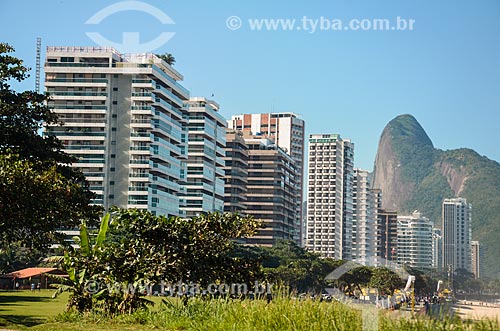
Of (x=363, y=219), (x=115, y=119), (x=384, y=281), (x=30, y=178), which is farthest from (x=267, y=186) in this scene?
(x=30, y=178)

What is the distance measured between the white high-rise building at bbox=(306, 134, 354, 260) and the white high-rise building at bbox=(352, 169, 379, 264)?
5322mm

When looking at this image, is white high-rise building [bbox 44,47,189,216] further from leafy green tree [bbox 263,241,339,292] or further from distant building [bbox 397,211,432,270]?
distant building [bbox 397,211,432,270]

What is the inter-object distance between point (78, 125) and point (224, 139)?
85.8 ft

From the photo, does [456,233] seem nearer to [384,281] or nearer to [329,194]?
[329,194]

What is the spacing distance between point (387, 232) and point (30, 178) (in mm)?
178476

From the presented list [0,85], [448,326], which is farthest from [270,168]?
[448,326]

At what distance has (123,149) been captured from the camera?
287 feet

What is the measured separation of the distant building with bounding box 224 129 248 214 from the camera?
384ft

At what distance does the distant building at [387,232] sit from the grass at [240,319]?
579 ft

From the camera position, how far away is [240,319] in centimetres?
1318

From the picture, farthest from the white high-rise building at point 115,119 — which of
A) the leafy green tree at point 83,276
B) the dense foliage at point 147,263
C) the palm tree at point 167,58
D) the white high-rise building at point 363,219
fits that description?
the white high-rise building at point 363,219

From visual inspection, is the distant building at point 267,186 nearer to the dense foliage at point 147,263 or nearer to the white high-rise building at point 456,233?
the white high-rise building at point 456,233

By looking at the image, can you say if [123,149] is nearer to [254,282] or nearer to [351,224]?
[254,282]

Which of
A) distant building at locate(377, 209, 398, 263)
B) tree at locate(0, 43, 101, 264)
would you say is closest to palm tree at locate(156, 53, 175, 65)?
tree at locate(0, 43, 101, 264)
